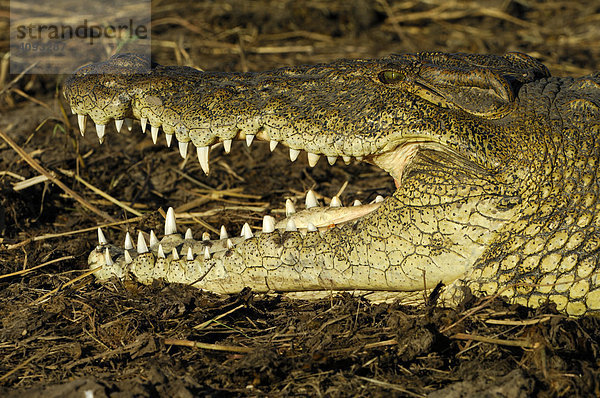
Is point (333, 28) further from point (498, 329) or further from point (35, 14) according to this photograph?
point (498, 329)

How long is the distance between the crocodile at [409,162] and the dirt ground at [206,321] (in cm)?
16

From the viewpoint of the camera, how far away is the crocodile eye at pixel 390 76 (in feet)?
10.7

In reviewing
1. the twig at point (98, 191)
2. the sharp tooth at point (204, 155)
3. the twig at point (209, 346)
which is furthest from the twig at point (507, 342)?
the twig at point (98, 191)

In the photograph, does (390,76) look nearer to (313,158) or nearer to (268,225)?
(313,158)

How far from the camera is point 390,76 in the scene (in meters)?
3.28

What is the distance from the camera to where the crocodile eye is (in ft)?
10.7

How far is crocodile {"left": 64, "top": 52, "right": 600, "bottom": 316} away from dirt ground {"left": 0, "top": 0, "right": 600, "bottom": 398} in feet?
0.51

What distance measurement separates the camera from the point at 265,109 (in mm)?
3195

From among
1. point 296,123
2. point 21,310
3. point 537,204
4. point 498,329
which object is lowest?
point 21,310

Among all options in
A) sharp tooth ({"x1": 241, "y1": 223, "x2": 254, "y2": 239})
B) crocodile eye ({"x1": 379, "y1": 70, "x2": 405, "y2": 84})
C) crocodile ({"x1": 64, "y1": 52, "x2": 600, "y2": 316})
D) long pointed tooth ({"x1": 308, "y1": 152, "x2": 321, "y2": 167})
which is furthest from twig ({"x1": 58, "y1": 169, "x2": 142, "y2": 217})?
crocodile eye ({"x1": 379, "y1": 70, "x2": 405, "y2": 84})

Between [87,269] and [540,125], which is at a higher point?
[540,125]

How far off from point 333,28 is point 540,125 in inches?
189

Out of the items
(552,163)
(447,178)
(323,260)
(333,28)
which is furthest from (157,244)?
(333,28)

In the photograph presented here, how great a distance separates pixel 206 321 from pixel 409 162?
125cm
